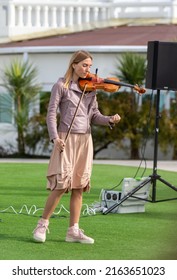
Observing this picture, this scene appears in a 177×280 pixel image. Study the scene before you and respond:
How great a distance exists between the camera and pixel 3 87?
25906mm

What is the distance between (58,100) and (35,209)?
10.5ft

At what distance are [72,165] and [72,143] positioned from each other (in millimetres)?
218

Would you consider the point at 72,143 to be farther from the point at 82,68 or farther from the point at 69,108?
the point at 82,68

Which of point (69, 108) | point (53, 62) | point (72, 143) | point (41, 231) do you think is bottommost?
point (41, 231)

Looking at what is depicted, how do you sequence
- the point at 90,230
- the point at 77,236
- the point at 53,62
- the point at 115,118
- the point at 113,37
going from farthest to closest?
the point at 113,37 → the point at 53,62 → the point at 90,230 → the point at 77,236 → the point at 115,118

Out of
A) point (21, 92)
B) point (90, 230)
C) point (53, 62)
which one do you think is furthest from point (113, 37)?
point (90, 230)

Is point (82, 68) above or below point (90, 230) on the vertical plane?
above

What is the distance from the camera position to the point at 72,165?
10234mm

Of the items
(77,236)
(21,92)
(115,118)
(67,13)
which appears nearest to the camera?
(115,118)

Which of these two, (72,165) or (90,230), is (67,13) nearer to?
(90,230)

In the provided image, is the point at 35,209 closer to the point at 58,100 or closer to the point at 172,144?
the point at 58,100

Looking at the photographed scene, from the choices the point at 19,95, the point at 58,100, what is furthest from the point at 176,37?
the point at 58,100

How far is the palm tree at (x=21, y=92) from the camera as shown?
24828 mm

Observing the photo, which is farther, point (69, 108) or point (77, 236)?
point (77, 236)
